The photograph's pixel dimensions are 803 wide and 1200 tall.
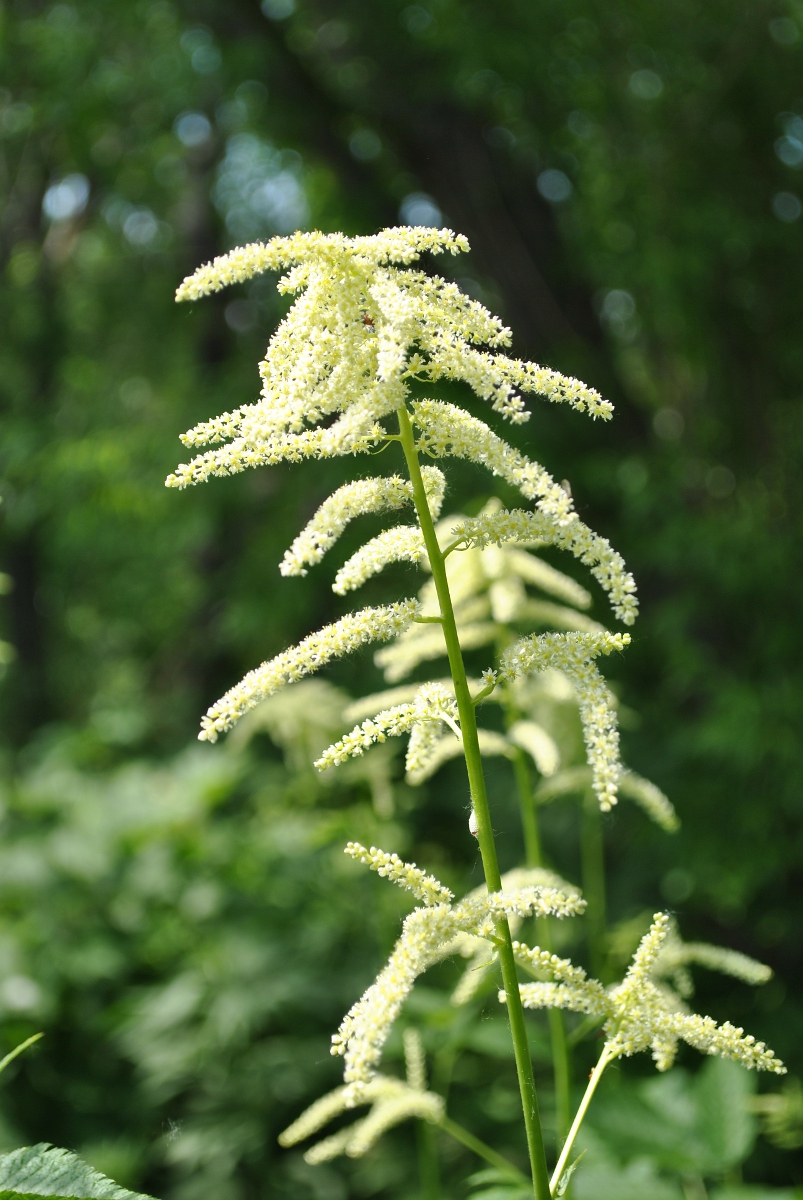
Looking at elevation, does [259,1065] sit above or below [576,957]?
below

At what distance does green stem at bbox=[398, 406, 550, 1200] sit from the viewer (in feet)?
3.47

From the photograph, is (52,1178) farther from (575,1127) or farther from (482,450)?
(482,450)

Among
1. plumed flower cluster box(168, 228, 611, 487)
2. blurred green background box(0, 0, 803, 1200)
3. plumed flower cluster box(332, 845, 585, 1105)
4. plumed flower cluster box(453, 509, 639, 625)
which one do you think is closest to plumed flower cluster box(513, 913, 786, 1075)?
plumed flower cluster box(332, 845, 585, 1105)

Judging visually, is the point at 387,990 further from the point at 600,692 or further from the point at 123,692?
the point at 123,692

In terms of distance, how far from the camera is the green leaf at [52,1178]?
92 cm

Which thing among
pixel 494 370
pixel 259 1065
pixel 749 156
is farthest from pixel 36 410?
pixel 494 370

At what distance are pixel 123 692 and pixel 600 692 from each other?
1490 centimetres

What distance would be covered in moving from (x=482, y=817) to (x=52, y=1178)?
0.53 metres

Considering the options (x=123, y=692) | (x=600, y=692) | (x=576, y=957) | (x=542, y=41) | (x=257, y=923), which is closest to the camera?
(x=600, y=692)

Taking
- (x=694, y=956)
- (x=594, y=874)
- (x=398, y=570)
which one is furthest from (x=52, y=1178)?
(x=398, y=570)

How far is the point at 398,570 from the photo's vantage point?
19.0 ft

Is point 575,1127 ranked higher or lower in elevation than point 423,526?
lower

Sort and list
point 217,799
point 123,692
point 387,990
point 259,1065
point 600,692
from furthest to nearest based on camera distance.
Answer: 1. point 123,692
2. point 217,799
3. point 259,1065
4. point 600,692
5. point 387,990

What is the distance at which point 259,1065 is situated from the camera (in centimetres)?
334
